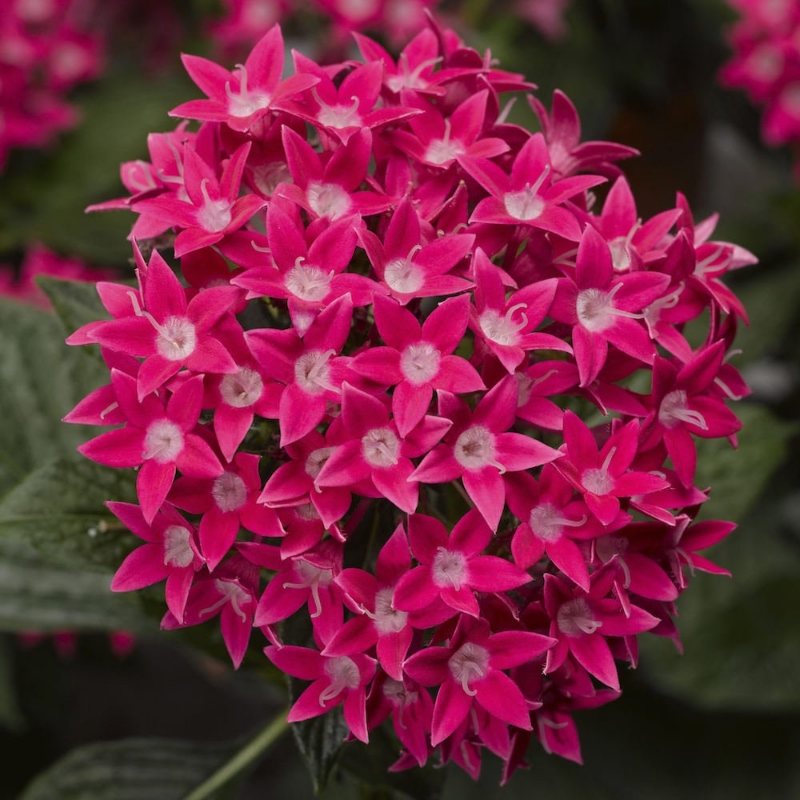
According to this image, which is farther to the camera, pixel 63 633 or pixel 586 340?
pixel 63 633

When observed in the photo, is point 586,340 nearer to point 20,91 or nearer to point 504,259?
point 504,259

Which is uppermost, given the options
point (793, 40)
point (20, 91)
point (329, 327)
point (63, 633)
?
point (793, 40)

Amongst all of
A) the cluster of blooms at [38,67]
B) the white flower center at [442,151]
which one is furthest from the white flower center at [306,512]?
the cluster of blooms at [38,67]

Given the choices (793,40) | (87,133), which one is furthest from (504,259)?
(87,133)

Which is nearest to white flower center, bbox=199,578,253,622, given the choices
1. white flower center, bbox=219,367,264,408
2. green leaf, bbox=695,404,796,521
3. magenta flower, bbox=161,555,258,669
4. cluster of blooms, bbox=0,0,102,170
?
magenta flower, bbox=161,555,258,669

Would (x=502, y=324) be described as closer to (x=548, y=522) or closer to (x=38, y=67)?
(x=548, y=522)

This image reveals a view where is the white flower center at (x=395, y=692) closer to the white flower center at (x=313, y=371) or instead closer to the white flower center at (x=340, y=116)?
the white flower center at (x=313, y=371)
